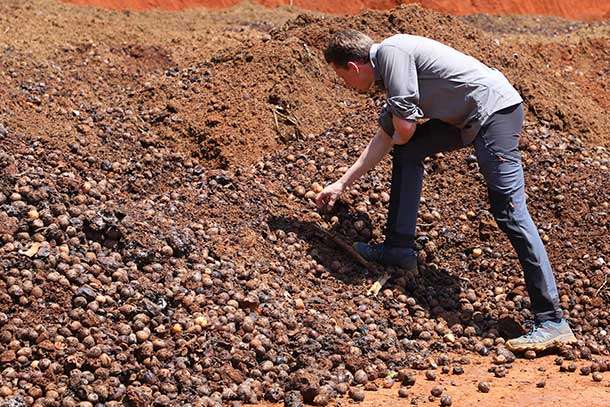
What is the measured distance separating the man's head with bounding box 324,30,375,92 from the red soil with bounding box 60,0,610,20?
13.2m

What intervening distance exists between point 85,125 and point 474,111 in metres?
3.25

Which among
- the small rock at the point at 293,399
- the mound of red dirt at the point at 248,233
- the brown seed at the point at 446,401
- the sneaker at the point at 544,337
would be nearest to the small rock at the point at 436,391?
the brown seed at the point at 446,401

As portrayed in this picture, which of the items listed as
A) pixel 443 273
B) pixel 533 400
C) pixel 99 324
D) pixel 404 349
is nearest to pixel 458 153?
pixel 443 273

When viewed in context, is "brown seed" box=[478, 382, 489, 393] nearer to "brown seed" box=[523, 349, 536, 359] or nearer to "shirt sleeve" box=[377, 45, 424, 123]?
"brown seed" box=[523, 349, 536, 359]

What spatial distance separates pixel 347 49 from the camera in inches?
222

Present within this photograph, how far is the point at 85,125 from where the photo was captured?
25.1 feet

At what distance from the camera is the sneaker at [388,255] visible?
623cm

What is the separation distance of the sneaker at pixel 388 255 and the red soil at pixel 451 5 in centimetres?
1298

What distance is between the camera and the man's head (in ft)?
18.5

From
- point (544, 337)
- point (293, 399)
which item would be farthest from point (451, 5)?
point (293, 399)

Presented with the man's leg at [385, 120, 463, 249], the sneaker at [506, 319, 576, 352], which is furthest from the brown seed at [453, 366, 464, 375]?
the man's leg at [385, 120, 463, 249]

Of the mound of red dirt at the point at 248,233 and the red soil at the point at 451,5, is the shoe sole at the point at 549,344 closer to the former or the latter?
the mound of red dirt at the point at 248,233

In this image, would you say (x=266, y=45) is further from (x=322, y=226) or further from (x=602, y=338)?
(x=602, y=338)

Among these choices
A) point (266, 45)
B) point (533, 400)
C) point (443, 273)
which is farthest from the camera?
point (266, 45)
